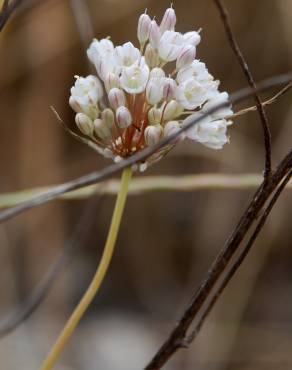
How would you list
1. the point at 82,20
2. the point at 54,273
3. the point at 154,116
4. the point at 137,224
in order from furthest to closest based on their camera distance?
the point at 137,224, the point at 82,20, the point at 54,273, the point at 154,116

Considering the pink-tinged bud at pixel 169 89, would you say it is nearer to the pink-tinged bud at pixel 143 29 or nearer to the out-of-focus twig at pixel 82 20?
the pink-tinged bud at pixel 143 29

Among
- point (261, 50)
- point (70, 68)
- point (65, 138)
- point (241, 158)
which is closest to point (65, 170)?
point (65, 138)

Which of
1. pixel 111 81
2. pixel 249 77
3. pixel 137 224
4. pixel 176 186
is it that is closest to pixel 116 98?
pixel 111 81

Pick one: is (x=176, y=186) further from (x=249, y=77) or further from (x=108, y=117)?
(x=249, y=77)

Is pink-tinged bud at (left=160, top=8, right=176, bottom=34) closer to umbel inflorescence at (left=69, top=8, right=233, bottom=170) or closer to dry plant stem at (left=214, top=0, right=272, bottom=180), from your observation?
umbel inflorescence at (left=69, top=8, right=233, bottom=170)

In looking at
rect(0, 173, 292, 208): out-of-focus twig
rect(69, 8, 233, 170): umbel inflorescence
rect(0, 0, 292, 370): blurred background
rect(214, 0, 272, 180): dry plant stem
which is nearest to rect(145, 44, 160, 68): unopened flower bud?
rect(69, 8, 233, 170): umbel inflorescence

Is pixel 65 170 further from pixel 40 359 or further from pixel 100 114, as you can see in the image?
pixel 100 114

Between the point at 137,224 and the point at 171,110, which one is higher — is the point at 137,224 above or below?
above
